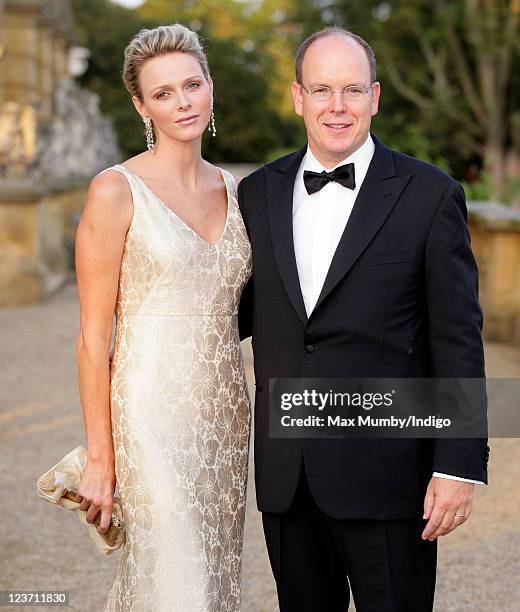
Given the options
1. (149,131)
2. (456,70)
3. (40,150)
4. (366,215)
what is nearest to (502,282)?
(149,131)

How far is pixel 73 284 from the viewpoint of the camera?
587 inches

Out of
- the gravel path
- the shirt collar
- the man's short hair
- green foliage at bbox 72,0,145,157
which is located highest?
green foliage at bbox 72,0,145,157

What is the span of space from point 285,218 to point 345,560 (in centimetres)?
93

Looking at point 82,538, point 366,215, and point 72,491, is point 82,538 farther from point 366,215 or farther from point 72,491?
point 366,215

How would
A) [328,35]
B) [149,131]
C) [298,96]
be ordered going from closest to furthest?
[328,35] → [298,96] → [149,131]

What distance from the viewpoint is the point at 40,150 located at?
16266 millimetres

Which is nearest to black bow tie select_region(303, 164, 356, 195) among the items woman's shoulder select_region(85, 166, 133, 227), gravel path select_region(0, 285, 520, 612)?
woman's shoulder select_region(85, 166, 133, 227)

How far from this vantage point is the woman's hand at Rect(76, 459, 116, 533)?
295 cm

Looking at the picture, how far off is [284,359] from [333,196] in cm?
46

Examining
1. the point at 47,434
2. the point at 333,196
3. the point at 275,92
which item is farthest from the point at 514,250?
the point at 275,92

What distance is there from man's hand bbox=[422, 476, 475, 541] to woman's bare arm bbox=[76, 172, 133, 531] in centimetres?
90

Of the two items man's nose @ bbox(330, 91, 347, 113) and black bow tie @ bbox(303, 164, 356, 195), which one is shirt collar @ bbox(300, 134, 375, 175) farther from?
man's nose @ bbox(330, 91, 347, 113)

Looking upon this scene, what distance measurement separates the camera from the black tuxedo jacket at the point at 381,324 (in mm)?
2664

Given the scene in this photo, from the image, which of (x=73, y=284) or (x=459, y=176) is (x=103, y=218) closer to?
(x=73, y=284)
